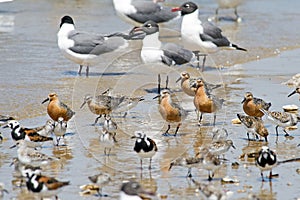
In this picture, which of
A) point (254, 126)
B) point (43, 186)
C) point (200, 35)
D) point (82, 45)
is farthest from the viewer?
point (200, 35)

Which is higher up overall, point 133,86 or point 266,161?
point 133,86

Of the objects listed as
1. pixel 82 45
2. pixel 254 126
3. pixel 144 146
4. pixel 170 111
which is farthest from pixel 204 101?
pixel 82 45

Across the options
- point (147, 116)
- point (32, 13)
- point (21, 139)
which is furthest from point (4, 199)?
point (32, 13)

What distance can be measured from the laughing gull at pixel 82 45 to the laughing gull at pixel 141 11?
3143 mm

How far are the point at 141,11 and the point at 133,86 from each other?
14.8 feet

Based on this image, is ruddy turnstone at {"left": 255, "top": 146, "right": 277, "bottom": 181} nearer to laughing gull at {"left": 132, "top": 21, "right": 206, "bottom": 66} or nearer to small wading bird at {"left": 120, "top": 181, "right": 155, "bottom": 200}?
small wading bird at {"left": 120, "top": 181, "right": 155, "bottom": 200}

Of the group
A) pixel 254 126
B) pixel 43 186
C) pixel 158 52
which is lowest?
pixel 43 186

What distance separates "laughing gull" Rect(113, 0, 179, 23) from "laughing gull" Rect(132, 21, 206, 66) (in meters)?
3.77

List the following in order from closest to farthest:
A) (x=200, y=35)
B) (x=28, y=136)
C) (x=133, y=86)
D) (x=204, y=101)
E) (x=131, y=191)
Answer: (x=131, y=191)
(x=28, y=136)
(x=204, y=101)
(x=133, y=86)
(x=200, y=35)

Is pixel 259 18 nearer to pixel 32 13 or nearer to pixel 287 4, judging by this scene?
pixel 287 4

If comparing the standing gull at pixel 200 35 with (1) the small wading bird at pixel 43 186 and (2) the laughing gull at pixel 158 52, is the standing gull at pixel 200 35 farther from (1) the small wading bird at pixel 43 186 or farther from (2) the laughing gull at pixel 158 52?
(1) the small wading bird at pixel 43 186

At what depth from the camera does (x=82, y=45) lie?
13.6 metres

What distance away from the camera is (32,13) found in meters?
20.4

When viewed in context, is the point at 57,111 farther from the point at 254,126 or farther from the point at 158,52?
the point at 158,52
